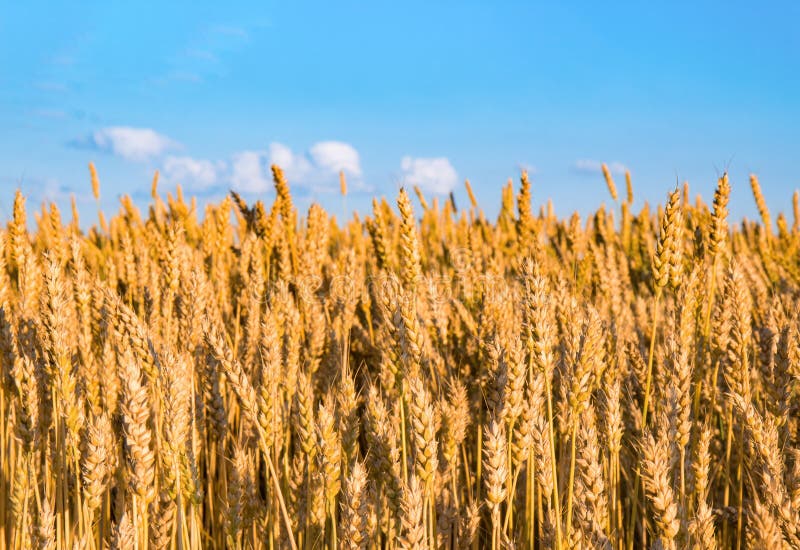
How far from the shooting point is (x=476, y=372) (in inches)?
119

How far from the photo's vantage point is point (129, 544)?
4.58ft

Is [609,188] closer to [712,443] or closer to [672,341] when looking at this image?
[712,443]

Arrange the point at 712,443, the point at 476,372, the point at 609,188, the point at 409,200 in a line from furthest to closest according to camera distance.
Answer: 1. the point at 609,188
2. the point at 476,372
3. the point at 712,443
4. the point at 409,200

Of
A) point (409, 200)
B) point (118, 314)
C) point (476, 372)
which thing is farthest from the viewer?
point (476, 372)

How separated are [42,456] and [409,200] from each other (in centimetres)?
164

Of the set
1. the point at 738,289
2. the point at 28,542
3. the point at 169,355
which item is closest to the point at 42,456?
the point at 28,542

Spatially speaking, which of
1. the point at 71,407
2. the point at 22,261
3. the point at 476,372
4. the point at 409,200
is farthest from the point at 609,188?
the point at 71,407

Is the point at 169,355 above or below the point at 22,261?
below

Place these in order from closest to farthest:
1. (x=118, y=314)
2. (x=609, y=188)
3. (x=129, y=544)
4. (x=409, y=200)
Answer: (x=129, y=544), (x=118, y=314), (x=409, y=200), (x=609, y=188)

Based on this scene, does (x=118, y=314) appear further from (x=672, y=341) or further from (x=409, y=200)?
(x=672, y=341)

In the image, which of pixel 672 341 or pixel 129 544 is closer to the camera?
pixel 129 544

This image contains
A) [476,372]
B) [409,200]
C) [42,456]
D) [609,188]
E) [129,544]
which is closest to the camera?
[129,544]

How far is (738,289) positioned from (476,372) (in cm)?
113

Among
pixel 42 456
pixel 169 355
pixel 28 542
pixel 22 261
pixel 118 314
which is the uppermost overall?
pixel 22 261
